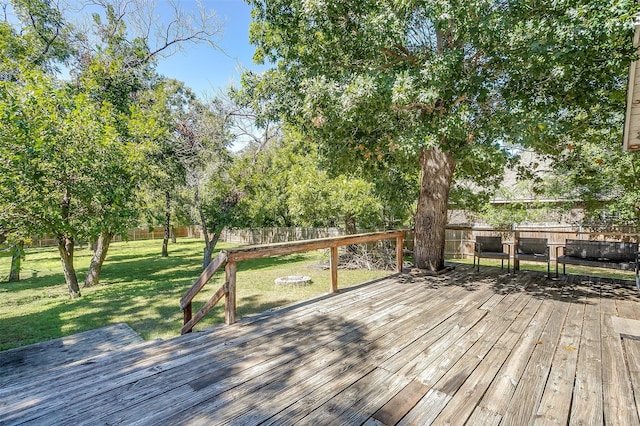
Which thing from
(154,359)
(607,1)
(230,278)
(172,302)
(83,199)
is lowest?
(172,302)

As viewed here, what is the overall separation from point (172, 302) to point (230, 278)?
13.4 ft

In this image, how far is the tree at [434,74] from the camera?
3.82 metres

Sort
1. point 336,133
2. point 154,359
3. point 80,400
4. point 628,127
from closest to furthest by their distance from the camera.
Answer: point 80,400
point 154,359
point 628,127
point 336,133

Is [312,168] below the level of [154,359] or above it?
above

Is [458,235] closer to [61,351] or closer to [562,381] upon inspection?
[562,381]

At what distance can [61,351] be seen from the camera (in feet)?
13.3

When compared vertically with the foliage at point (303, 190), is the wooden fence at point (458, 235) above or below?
below

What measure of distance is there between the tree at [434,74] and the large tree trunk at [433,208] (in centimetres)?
2

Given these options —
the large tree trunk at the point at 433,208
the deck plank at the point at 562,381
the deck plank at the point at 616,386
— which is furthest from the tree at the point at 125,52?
the deck plank at the point at 616,386

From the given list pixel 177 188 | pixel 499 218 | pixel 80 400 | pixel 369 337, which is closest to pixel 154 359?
pixel 80 400

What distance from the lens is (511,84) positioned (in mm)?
4727

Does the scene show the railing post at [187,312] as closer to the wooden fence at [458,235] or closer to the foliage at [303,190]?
the foliage at [303,190]

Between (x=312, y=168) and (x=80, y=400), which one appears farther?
(x=312, y=168)

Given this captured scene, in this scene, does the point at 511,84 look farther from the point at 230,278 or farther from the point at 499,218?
the point at 499,218
